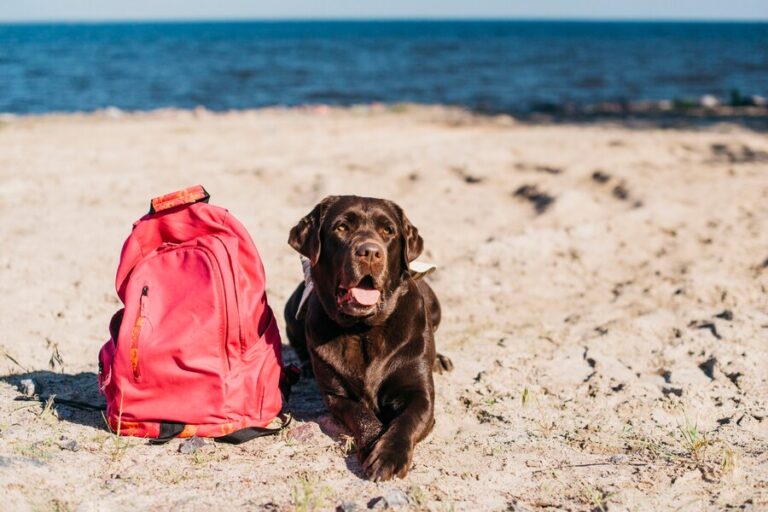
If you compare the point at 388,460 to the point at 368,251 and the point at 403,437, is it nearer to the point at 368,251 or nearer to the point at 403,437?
the point at 403,437

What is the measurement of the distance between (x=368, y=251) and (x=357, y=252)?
6cm

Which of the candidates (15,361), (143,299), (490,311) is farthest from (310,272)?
(490,311)

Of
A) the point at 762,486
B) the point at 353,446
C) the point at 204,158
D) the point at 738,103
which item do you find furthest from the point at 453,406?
the point at 738,103

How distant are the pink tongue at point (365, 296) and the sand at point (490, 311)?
0.68 metres

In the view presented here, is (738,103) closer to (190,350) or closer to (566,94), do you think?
(566,94)

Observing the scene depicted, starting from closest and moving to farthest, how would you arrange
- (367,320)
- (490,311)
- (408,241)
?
(367,320), (408,241), (490,311)

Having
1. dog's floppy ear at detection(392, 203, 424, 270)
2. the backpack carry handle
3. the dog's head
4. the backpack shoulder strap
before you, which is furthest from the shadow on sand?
dog's floppy ear at detection(392, 203, 424, 270)

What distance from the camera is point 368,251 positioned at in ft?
12.0

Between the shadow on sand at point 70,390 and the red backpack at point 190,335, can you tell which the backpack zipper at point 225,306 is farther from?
the shadow on sand at point 70,390

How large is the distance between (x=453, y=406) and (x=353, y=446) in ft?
2.50

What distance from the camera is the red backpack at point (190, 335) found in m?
3.53

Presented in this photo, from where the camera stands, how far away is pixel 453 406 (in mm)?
4145

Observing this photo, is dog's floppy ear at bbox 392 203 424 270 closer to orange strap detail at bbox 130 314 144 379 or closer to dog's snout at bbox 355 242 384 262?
dog's snout at bbox 355 242 384 262

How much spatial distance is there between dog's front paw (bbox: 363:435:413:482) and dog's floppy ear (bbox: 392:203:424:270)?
1075 mm
